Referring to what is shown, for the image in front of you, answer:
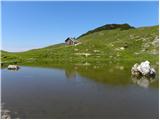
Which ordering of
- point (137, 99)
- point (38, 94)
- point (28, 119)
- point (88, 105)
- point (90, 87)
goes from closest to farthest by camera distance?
1. point (28, 119)
2. point (88, 105)
3. point (137, 99)
4. point (38, 94)
5. point (90, 87)

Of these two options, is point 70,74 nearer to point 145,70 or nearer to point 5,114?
point 145,70

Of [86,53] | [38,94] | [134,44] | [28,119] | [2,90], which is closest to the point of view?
[28,119]

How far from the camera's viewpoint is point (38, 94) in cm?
3544

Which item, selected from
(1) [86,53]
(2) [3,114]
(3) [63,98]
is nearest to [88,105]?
(3) [63,98]

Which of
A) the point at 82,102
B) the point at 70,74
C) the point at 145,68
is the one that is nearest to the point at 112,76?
the point at 145,68

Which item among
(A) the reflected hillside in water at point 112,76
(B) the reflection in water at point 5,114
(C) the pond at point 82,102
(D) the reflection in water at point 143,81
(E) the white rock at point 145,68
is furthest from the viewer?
(E) the white rock at point 145,68

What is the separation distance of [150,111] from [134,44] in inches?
5569

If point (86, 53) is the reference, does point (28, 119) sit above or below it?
below

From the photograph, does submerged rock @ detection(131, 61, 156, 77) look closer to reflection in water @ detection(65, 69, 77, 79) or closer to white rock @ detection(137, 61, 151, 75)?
white rock @ detection(137, 61, 151, 75)

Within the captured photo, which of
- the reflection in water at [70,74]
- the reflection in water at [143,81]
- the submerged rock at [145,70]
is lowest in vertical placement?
the reflection in water at [143,81]

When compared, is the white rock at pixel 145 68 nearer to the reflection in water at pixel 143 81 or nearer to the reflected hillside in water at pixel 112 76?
the reflection in water at pixel 143 81

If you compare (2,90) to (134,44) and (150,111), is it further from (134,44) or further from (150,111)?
(134,44)

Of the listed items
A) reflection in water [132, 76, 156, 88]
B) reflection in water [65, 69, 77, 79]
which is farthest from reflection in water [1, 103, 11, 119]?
reflection in water [65, 69, 77, 79]

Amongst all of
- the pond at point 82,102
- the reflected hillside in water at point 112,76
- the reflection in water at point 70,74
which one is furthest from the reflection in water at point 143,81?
the reflection in water at point 70,74
